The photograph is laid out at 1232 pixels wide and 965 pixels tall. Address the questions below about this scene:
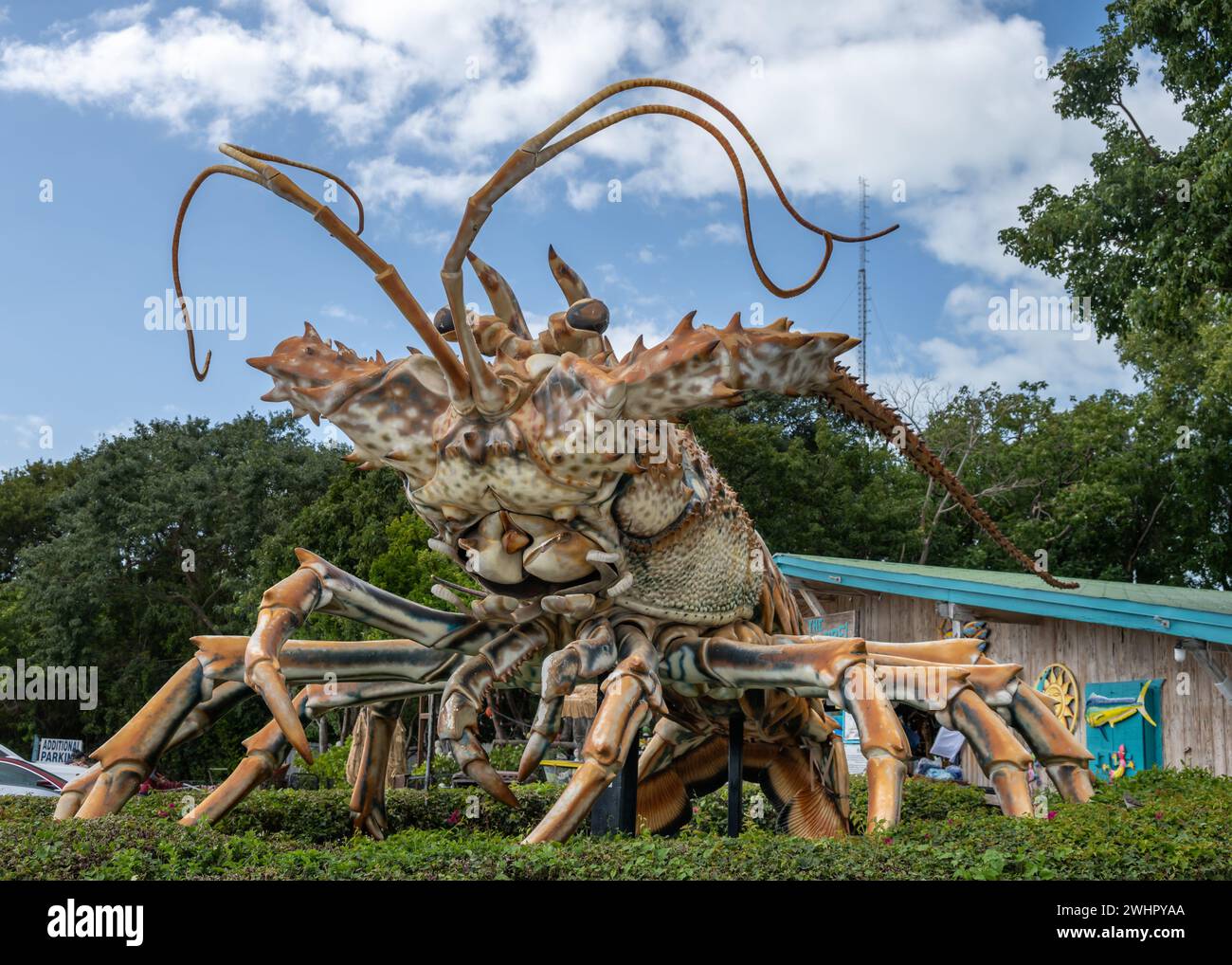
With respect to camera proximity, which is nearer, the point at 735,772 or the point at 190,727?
the point at 190,727

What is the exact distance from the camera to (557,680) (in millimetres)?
4871

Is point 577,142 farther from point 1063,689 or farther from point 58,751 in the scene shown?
point 58,751

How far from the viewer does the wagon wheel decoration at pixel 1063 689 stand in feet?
44.9

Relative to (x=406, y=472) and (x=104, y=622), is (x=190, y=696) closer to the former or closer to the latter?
(x=406, y=472)

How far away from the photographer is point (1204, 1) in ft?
40.7

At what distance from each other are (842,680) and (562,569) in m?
1.31

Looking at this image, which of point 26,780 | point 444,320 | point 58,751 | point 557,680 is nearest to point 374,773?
point 557,680

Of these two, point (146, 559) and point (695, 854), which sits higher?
point (146, 559)

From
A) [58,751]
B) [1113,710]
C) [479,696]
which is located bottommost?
[58,751]

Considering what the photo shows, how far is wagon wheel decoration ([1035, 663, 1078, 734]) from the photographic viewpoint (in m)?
13.7

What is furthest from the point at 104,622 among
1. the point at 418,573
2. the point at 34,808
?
the point at 34,808

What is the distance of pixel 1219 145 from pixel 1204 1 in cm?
164

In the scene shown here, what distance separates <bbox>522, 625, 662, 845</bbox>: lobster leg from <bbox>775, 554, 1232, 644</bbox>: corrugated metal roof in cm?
798
